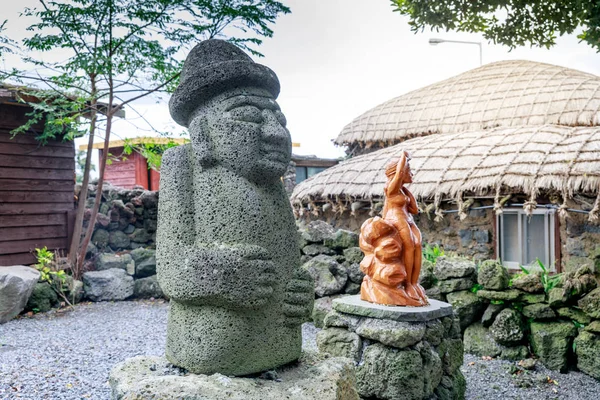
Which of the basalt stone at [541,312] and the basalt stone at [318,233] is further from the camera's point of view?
the basalt stone at [318,233]

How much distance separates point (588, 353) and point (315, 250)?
3.70 m

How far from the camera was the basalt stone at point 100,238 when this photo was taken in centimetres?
948

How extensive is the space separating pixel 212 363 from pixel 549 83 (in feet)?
33.5

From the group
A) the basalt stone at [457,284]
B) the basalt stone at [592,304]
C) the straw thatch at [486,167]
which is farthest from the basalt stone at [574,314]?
the straw thatch at [486,167]

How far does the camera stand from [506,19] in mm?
5543

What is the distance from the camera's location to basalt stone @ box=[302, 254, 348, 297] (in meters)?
6.82

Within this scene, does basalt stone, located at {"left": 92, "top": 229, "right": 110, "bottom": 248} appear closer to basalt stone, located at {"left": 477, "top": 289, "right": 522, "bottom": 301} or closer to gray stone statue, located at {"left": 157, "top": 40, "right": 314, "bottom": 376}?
basalt stone, located at {"left": 477, "top": 289, "right": 522, "bottom": 301}

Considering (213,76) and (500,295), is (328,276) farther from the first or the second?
(213,76)

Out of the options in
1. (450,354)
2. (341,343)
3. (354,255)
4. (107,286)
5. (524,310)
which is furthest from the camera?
(107,286)

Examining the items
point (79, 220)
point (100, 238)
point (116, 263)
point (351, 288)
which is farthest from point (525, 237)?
point (100, 238)

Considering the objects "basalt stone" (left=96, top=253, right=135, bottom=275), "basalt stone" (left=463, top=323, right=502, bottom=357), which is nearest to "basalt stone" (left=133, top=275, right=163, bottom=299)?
"basalt stone" (left=96, top=253, right=135, bottom=275)

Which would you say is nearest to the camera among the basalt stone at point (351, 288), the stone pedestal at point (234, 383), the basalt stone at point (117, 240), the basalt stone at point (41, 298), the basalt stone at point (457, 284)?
the stone pedestal at point (234, 383)

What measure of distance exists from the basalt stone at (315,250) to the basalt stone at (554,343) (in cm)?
300

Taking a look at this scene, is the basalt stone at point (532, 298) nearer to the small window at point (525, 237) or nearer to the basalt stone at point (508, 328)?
the basalt stone at point (508, 328)
